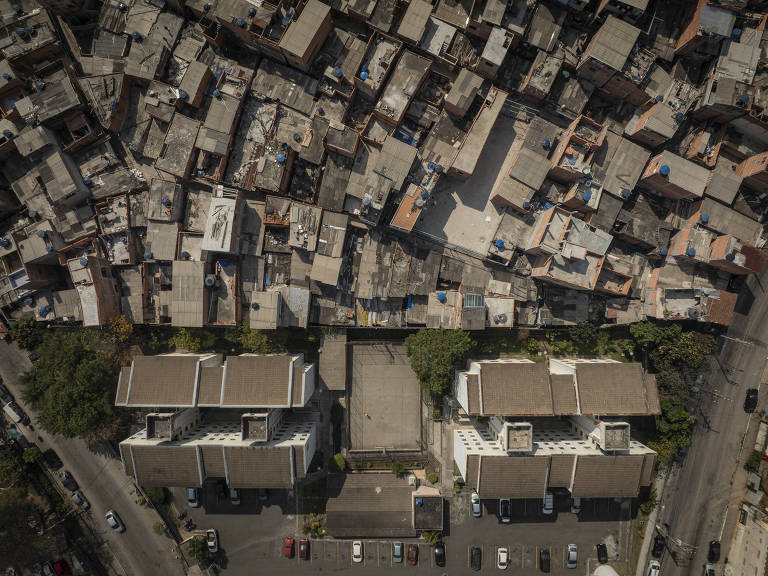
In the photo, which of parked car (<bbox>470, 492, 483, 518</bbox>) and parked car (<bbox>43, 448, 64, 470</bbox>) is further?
parked car (<bbox>470, 492, 483, 518</bbox>)

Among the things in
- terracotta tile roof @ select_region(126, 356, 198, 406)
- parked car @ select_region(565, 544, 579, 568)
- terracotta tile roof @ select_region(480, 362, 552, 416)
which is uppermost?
terracotta tile roof @ select_region(480, 362, 552, 416)

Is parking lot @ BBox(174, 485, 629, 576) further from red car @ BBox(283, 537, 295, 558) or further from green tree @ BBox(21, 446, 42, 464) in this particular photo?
green tree @ BBox(21, 446, 42, 464)

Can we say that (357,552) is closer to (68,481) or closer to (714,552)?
(68,481)

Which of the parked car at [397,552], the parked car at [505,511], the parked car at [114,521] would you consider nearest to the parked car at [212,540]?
the parked car at [114,521]

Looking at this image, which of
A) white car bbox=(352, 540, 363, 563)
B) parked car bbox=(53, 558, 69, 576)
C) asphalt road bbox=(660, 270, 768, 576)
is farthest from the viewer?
white car bbox=(352, 540, 363, 563)

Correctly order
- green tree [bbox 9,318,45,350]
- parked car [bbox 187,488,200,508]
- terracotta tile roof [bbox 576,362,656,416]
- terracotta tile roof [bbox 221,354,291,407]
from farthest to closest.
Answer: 1. parked car [bbox 187,488,200,508]
2. green tree [bbox 9,318,45,350]
3. terracotta tile roof [bbox 221,354,291,407]
4. terracotta tile roof [bbox 576,362,656,416]

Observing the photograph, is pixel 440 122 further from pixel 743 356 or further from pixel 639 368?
pixel 743 356

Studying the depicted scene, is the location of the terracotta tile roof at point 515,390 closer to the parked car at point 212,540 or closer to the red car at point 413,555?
the red car at point 413,555

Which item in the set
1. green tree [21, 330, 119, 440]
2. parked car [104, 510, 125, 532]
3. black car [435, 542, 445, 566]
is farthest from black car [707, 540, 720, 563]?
parked car [104, 510, 125, 532]

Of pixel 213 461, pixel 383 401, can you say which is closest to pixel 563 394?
pixel 383 401

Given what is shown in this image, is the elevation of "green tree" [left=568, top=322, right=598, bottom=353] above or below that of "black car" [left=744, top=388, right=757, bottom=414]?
above
